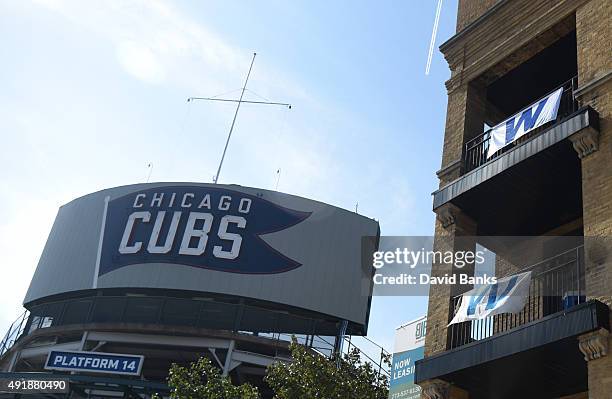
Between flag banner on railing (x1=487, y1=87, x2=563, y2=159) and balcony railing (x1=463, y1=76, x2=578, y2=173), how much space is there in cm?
25

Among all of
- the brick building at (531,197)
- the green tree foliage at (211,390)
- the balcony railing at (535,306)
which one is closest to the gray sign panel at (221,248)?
the green tree foliage at (211,390)

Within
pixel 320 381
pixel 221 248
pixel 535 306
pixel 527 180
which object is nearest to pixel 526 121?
pixel 527 180

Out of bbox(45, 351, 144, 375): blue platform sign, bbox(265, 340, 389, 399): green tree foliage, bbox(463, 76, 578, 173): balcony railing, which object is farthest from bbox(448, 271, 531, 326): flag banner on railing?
bbox(45, 351, 144, 375): blue platform sign

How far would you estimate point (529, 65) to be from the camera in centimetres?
1770

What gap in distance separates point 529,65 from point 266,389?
2654 cm

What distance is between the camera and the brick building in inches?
489

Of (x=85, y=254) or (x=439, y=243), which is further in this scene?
(x=85, y=254)

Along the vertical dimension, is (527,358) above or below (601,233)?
below

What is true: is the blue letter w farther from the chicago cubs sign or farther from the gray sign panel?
the chicago cubs sign

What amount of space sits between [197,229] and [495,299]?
2979cm

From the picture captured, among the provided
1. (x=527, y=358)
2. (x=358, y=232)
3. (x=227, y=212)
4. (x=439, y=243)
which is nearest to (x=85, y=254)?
(x=227, y=212)

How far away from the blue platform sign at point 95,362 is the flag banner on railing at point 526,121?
82.7 feet

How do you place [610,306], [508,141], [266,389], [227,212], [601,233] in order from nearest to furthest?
[610,306] → [601,233] → [508,141] → [266,389] → [227,212]

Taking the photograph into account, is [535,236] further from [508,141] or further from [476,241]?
[508,141]
